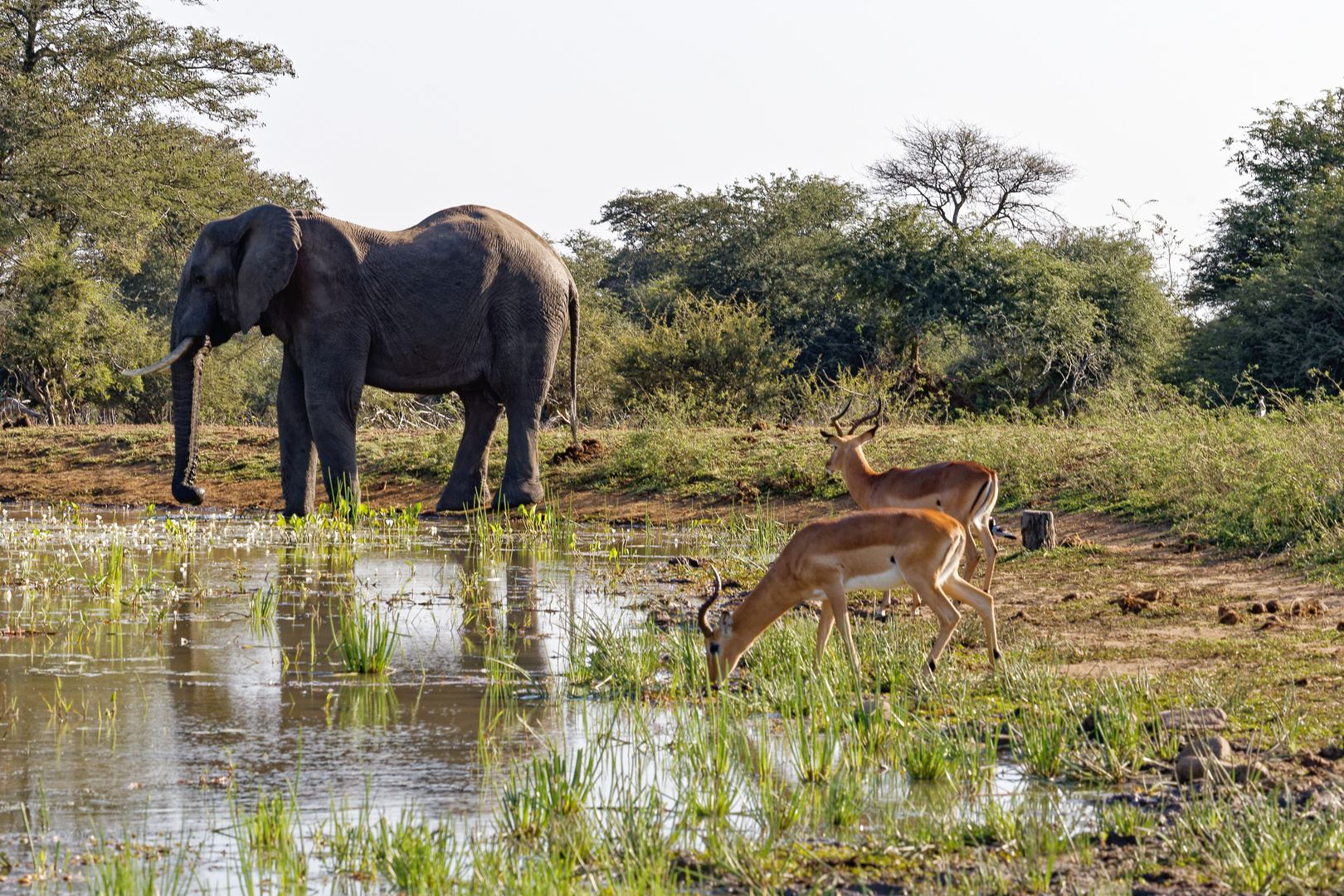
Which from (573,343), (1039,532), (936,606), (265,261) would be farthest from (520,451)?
(936,606)

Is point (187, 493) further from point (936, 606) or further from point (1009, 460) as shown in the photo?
point (936, 606)

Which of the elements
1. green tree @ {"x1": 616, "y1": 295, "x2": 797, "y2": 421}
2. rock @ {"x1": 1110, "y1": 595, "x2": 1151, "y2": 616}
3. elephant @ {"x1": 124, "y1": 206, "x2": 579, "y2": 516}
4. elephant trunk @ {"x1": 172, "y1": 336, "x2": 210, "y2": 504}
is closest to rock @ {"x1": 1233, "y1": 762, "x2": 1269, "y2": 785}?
rock @ {"x1": 1110, "y1": 595, "x2": 1151, "y2": 616}

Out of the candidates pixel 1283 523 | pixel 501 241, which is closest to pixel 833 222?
pixel 501 241

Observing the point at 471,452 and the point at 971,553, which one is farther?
the point at 471,452

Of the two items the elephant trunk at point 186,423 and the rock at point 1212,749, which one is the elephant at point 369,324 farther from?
the rock at point 1212,749

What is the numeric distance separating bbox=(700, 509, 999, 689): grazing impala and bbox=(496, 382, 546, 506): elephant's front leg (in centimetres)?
848

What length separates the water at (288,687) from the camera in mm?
4777

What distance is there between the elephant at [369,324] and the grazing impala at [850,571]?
8049 mm

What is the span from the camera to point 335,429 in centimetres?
1362

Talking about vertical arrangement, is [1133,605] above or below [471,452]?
below

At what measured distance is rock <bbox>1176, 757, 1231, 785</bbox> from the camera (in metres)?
4.60

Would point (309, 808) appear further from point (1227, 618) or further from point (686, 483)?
point (686, 483)

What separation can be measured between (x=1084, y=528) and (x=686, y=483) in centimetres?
584

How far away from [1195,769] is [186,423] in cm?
1190
